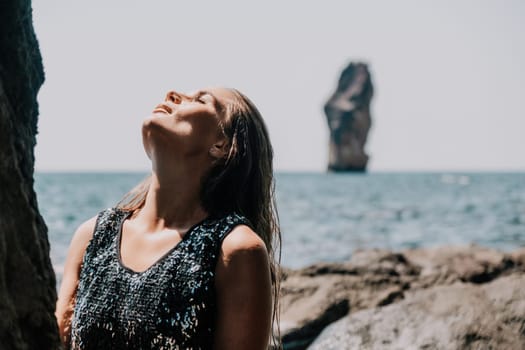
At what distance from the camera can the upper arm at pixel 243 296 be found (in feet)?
6.97

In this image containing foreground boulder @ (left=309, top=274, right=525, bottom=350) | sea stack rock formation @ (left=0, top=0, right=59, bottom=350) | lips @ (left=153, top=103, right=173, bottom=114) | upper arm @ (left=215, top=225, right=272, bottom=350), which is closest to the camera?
sea stack rock formation @ (left=0, top=0, right=59, bottom=350)

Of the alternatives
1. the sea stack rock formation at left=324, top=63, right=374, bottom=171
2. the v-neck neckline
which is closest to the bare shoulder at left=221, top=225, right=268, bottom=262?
the v-neck neckline

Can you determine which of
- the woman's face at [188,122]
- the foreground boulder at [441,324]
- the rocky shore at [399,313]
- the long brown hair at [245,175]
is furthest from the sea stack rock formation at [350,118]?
the woman's face at [188,122]

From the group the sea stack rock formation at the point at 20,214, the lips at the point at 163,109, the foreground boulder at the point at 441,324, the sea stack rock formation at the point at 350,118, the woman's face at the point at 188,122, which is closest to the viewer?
the sea stack rock formation at the point at 20,214

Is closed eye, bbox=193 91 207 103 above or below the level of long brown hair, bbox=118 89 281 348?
Answer: above

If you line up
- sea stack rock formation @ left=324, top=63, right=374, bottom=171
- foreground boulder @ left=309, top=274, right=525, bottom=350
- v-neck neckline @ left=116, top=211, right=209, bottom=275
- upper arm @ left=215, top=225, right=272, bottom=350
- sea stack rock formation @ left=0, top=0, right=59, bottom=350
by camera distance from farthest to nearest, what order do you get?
sea stack rock formation @ left=324, top=63, right=374, bottom=171, foreground boulder @ left=309, top=274, right=525, bottom=350, v-neck neckline @ left=116, top=211, right=209, bottom=275, upper arm @ left=215, top=225, right=272, bottom=350, sea stack rock formation @ left=0, top=0, right=59, bottom=350

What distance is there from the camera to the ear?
2447mm

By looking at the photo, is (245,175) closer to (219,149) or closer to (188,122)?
(219,149)

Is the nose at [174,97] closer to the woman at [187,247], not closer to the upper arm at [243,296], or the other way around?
the woman at [187,247]

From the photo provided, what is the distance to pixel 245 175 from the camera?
8.30 ft

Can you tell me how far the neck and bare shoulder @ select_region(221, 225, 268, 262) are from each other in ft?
0.70

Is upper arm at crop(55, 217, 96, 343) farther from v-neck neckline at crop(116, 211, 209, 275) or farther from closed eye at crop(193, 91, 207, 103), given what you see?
closed eye at crop(193, 91, 207, 103)

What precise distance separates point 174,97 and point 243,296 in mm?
840

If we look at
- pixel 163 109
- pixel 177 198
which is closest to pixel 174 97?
pixel 163 109
